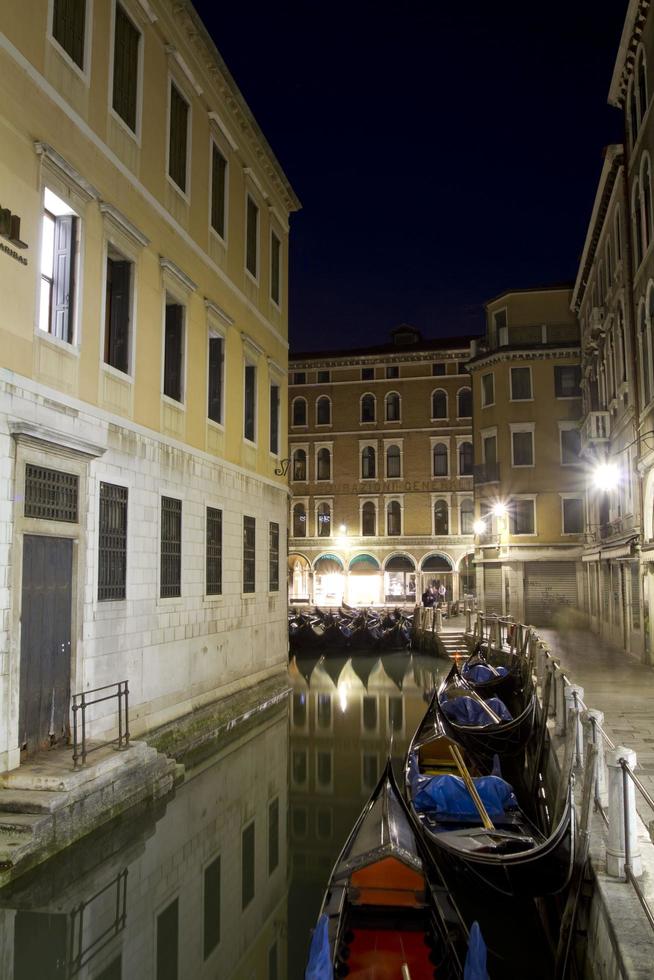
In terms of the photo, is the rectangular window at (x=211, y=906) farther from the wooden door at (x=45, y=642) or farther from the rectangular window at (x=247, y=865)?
the wooden door at (x=45, y=642)

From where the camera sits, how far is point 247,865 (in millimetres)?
7641

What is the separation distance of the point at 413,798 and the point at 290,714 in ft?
26.3

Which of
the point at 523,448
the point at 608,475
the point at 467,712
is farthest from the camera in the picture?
the point at 523,448

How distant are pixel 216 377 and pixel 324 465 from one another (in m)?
26.6

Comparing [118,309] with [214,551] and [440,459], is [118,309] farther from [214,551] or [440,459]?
[440,459]

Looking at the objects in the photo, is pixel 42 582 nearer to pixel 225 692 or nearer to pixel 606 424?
pixel 225 692

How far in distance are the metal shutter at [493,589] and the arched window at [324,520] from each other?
12.5m

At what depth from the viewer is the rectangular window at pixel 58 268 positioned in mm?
8609

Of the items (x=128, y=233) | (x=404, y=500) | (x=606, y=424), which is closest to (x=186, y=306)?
(x=128, y=233)

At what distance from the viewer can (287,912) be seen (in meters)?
6.60

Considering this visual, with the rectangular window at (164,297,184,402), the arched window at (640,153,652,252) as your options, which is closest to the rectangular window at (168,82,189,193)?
the rectangular window at (164,297,184,402)

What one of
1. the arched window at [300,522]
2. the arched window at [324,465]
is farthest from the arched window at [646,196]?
the arched window at [300,522]

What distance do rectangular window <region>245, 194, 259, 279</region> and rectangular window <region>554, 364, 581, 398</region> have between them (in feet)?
48.7

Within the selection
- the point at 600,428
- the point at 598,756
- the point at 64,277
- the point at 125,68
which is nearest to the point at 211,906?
the point at 598,756
